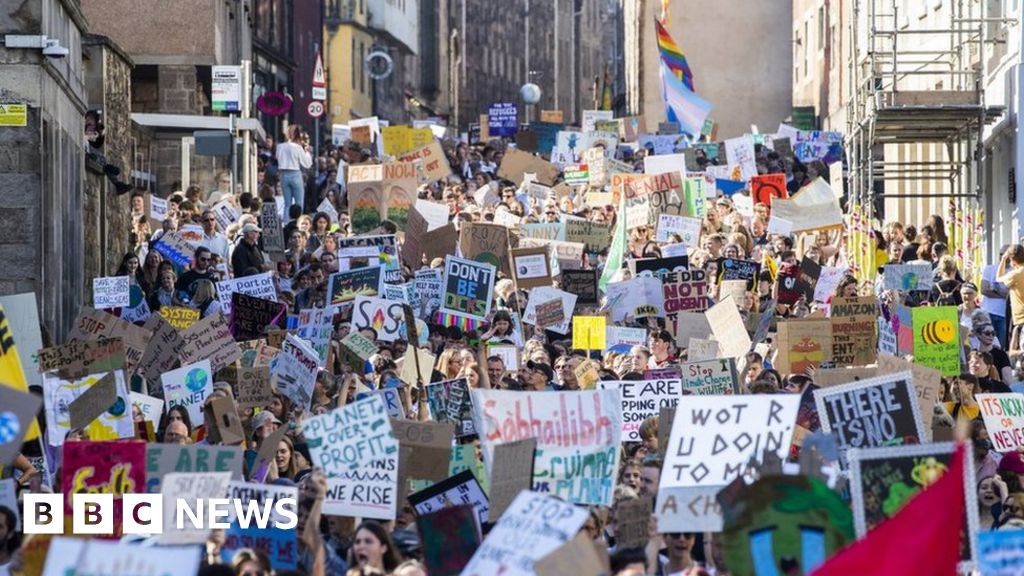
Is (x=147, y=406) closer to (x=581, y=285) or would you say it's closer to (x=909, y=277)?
(x=581, y=285)

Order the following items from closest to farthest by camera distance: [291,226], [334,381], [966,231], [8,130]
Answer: [334,381]
[8,130]
[291,226]
[966,231]

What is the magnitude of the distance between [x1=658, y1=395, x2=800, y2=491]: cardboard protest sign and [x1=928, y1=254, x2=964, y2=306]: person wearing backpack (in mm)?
9654

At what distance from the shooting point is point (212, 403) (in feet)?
51.6

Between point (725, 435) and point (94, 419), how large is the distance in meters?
3.85

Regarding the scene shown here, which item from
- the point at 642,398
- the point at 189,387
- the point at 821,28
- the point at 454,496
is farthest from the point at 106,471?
the point at 821,28

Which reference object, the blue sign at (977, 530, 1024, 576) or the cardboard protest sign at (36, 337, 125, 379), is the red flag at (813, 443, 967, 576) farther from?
the cardboard protest sign at (36, 337, 125, 379)

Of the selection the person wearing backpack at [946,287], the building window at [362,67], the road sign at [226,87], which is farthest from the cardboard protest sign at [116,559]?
the building window at [362,67]

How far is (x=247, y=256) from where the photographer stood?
77.7 ft

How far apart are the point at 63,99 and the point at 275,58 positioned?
3136cm

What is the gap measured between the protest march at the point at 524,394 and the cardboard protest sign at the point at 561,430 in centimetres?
2

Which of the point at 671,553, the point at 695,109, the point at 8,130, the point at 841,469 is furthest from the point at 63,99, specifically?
the point at 695,109

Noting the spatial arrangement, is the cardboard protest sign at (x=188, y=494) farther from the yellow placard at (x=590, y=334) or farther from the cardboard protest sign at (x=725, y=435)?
the yellow placard at (x=590, y=334)

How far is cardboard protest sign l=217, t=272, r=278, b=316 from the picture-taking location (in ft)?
70.2

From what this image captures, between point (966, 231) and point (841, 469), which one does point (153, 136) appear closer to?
point (966, 231)
